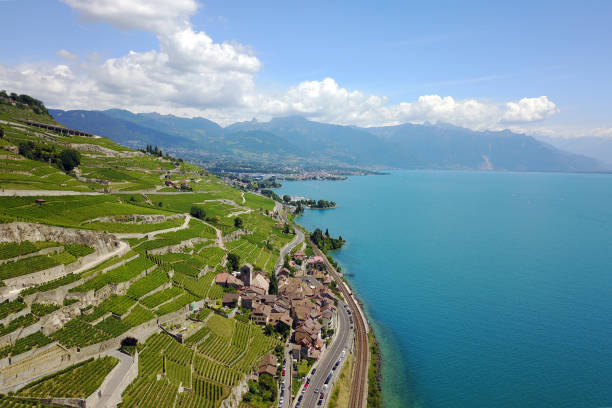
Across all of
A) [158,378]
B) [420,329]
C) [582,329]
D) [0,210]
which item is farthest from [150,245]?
[582,329]

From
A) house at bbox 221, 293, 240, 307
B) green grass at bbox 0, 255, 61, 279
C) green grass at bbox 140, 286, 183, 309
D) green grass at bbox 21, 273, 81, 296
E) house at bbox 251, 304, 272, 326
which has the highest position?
green grass at bbox 0, 255, 61, 279

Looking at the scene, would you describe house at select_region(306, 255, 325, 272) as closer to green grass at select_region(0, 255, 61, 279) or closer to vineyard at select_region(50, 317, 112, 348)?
vineyard at select_region(50, 317, 112, 348)

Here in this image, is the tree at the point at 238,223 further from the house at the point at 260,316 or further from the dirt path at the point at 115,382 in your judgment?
the dirt path at the point at 115,382

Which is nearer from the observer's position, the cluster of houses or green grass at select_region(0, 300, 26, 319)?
green grass at select_region(0, 300, 26, 319)

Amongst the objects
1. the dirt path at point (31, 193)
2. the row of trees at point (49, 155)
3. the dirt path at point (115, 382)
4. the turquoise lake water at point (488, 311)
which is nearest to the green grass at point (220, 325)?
the dirt path at point (115, 382)

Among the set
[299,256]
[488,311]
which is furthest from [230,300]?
[488,311]

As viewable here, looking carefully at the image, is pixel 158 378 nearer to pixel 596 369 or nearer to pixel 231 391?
pixel 231 391

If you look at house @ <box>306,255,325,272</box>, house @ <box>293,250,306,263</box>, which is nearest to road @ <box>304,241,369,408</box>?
house @ <box>306,255,325,272</box>
